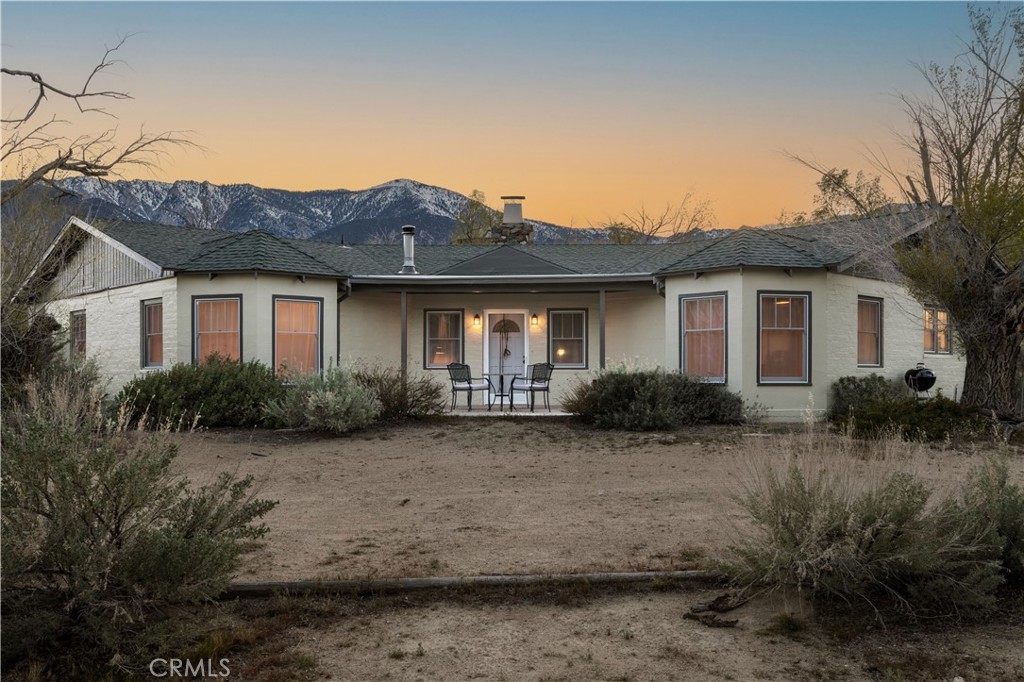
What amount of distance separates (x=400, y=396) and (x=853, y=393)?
8423mm

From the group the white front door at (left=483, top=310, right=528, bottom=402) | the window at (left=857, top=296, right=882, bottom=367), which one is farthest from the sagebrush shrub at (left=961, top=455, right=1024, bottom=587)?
the white front door at (left=483, top=310, right=528, bottom=402)

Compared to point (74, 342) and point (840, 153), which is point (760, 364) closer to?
point (840, 153)

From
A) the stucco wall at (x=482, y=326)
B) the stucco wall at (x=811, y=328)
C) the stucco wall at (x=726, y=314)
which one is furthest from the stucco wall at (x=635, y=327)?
the stucco wall at (x=811, y=328)

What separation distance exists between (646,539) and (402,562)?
1931 mm

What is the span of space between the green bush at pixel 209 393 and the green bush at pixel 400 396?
5.42 feet

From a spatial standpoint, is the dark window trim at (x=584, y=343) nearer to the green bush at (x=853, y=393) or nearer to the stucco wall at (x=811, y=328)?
the stucco wall at (x=811, y=328)

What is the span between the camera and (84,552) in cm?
393

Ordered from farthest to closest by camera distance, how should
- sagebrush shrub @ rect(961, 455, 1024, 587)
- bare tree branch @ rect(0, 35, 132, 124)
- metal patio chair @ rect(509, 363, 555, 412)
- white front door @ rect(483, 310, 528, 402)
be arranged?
1. white front door @ rect(483, 310, 528, 402)
2. metal patio chair @ rect(509, 363, 555, 412)
3. bare tree branch @ rect(0, 35, 132, 124)
4. sagebrush shrub @ rect(961, 455, 1024, 587)

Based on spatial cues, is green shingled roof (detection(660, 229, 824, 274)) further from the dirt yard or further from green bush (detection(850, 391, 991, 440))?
the dirt yard

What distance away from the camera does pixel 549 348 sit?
60.3 ft

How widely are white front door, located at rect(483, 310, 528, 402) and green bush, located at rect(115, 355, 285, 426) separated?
5.81 meters

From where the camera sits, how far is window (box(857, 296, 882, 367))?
52.5 ft

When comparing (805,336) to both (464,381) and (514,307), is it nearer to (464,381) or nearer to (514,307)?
(514,307)

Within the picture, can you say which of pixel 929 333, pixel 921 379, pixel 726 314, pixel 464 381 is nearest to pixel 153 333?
pixel 464 381
